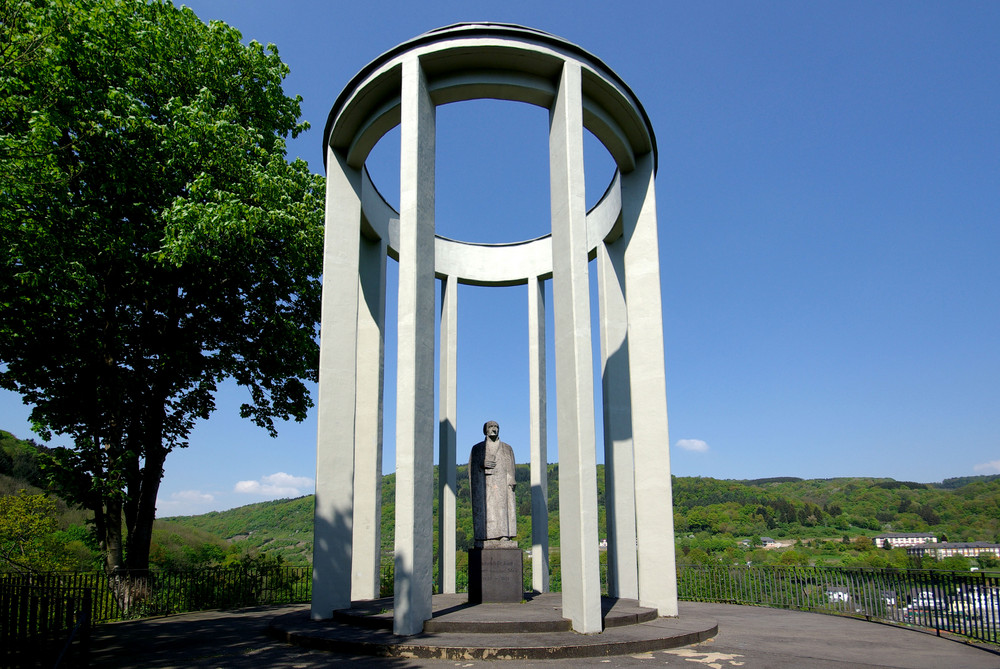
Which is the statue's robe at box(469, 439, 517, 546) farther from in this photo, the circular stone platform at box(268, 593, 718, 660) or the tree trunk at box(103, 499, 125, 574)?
the tree trunk at box(103, 499, 125, 574)

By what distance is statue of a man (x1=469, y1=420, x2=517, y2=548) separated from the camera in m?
11.9

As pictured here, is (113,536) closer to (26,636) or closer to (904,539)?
(26,636)

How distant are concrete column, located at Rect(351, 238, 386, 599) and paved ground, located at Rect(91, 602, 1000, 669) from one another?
2546 millimetres

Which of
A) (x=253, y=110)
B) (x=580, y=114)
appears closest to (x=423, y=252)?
(x=580, y=114)

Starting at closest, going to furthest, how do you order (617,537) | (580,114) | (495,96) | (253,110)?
(580,114) < (495,96) < (617,537) < (253,110)

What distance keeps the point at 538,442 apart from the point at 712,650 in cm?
773

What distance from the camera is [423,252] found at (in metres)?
10.1

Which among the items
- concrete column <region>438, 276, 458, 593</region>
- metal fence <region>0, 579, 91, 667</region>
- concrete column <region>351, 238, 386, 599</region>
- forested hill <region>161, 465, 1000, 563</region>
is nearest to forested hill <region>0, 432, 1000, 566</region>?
forested hill <region>161, 465, 1000, 563</region>

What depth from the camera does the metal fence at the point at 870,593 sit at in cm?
978

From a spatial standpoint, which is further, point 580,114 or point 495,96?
point 495,96

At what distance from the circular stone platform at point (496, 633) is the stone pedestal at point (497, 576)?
1.01ft

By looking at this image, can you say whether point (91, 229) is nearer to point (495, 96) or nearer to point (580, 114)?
point (495, 96)

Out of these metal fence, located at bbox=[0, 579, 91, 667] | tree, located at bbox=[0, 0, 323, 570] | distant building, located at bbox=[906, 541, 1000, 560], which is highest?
tree, located at bbox=[0, 0, 323, 570]

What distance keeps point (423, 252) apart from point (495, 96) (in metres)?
4.01
